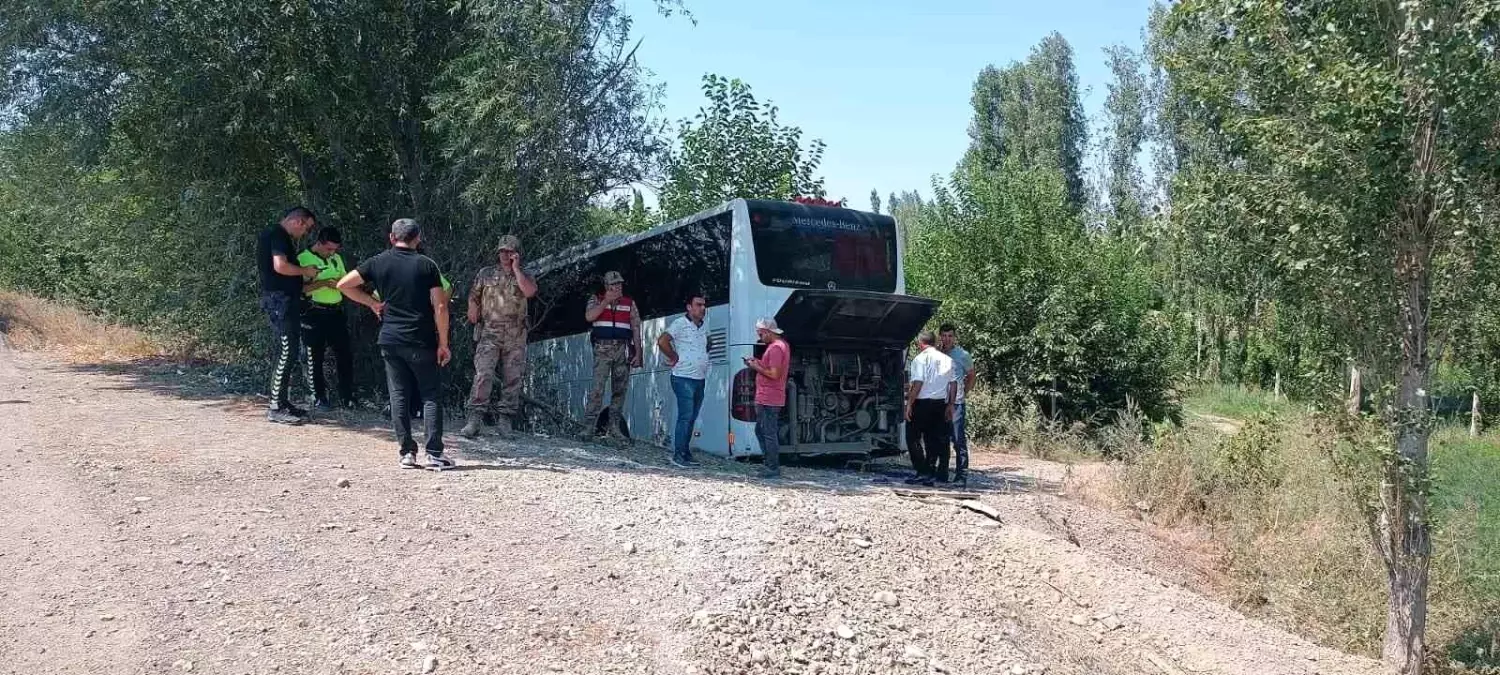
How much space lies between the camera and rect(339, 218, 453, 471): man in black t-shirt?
8.10 metres

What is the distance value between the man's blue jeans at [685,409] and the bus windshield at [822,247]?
1.37 m

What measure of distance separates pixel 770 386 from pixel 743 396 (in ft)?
3.29

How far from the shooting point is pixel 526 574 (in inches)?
244

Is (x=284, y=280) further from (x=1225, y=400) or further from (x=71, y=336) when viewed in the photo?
(x=1225, y=400)

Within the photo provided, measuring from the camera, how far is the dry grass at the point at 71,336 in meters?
17.6

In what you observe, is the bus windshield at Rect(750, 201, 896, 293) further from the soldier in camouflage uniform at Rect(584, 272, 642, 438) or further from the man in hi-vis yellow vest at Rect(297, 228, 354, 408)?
the man in hi-vis yellow vest at Rect(297, 228, 354, 408)

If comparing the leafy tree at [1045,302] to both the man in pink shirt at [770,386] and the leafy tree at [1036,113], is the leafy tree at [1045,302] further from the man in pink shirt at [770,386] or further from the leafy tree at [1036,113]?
the leafy tree at [1036,113]

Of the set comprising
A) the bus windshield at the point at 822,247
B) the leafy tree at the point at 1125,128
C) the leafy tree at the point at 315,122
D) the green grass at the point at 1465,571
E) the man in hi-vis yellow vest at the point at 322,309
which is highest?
the leafy tree at the point at 1125,128

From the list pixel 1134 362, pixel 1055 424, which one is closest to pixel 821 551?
pixel 1055 424

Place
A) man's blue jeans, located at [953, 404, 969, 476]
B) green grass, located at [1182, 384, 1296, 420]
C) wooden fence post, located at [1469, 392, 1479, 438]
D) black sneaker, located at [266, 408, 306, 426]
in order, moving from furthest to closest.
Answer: wooden fence post, located at [1469, 392, 1479, 438], green grass, located at [1182, 384, 1296, 420], man's blue jeans, located at [953, 404, 969, 476], black sneaker, located at [266, 408, 306, 426]

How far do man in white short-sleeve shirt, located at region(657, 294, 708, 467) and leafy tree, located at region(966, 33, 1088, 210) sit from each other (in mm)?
34616

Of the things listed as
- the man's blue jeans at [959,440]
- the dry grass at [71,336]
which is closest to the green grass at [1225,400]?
the man's blue jeans at [959,440]

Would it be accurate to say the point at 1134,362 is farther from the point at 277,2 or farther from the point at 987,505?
the point at 277,2

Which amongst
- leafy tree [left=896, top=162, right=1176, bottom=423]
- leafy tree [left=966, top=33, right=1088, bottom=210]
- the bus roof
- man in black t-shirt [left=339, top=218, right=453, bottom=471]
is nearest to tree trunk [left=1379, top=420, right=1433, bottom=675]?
the bus roof
